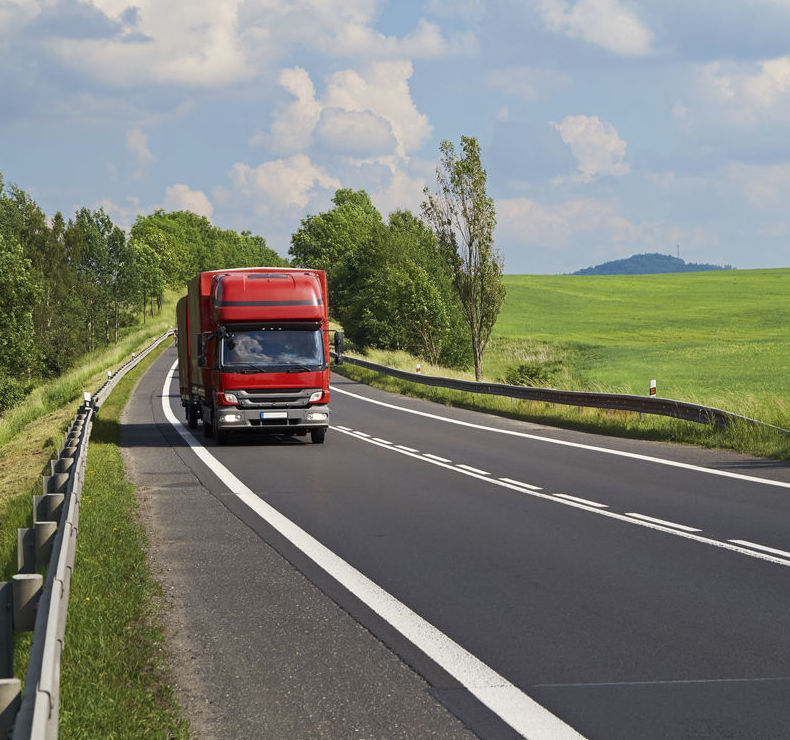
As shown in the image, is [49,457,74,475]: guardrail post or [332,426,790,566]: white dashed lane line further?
[49,457,74,475]: guardrail post

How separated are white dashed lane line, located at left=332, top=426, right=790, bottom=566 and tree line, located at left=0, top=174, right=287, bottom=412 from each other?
42.7 metres

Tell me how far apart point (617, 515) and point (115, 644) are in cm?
610

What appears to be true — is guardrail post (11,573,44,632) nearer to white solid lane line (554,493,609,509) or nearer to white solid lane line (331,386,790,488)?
white solid lane line (554,493,609,509)

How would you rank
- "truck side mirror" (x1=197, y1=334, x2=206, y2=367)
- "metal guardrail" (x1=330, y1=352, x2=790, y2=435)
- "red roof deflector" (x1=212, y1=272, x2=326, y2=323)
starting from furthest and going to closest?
"truck side mirror" (x1=197, y1=334, x2=206, y2=367)
"red roof deflector" (x1=212, y1=272, x2=326, y2=323)
"metal guardrail" (x1=330, y1=352, x2=790, y2=435)

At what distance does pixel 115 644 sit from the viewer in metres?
6.18

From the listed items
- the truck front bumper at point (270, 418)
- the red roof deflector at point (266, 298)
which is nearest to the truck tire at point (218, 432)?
the truck front bumper at point (270, 418)

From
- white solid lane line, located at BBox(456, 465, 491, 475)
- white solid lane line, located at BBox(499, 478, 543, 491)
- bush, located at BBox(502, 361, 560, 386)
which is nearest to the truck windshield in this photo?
white solid lane line, located at BBox(456, 465, 491, 475)

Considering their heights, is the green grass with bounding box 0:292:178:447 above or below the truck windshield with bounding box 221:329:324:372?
below

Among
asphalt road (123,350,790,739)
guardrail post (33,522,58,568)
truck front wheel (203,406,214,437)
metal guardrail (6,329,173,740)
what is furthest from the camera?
truck front wheel (203,406,214,437)

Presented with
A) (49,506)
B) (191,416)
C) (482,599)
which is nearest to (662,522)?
(482,599)

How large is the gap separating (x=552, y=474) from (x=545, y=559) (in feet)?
19.4

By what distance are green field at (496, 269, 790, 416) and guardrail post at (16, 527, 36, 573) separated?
14039 millimetres

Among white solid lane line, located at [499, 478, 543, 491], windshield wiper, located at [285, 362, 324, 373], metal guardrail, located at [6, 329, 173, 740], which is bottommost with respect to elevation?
white solid lane line, located at [499, 478, 543, 491]

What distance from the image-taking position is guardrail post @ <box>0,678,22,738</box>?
11.1 ft
